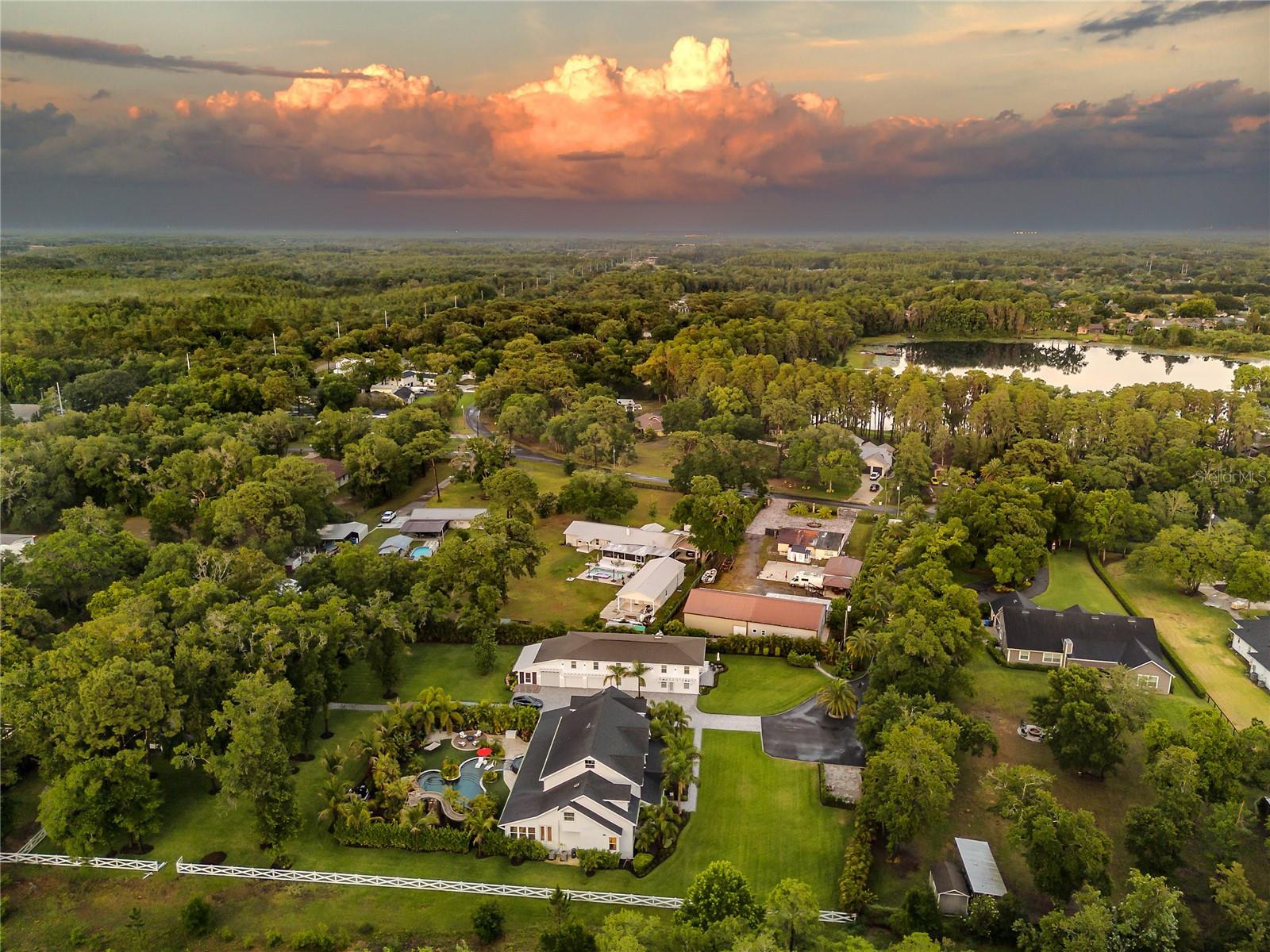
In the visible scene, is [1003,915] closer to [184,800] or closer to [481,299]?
[184,800]

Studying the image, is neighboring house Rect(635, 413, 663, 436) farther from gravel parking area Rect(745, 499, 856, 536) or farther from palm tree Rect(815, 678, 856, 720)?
palm tree Rect(815, 678, 856, 720)

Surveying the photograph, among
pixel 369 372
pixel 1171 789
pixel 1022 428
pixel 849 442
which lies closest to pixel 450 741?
pixel 1171 789

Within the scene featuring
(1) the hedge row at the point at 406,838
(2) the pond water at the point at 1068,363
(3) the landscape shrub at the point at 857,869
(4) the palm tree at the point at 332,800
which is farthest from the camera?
(2) the pond water at the point at 1068,363

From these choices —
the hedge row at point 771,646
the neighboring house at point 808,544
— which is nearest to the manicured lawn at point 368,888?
the hedge row at point 771,646

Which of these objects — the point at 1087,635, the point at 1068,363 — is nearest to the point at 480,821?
the point at 1087,635

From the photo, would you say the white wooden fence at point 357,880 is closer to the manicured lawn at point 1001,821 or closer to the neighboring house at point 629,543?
the manicured lawn at point 1001,821

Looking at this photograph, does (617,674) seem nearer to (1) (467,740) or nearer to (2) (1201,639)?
(1) (467,740)
